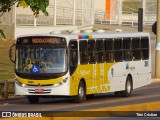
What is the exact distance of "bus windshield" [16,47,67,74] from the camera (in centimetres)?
3253

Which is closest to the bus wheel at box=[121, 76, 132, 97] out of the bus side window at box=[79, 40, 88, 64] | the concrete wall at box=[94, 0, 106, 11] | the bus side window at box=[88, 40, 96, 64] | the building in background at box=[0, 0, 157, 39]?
the bus side window at box=[88, 40, 96, 64]

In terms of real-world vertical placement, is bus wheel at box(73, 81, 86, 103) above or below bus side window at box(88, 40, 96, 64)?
below

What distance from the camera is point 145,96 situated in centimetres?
3728

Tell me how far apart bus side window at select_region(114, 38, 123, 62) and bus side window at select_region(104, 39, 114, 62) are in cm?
33

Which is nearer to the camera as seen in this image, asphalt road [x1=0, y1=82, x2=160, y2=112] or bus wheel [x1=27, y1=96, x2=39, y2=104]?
asphalt road [x1=0, y1=82, x2=160, y2=112]

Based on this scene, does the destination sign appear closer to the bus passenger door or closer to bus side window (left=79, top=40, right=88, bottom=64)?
the bus passenger door

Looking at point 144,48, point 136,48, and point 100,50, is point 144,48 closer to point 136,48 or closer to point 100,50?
point 136,48

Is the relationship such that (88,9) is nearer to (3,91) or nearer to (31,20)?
(31,20)

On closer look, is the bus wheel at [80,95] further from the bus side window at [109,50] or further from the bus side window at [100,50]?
the bus side window at [109,50]

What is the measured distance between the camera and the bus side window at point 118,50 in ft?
120

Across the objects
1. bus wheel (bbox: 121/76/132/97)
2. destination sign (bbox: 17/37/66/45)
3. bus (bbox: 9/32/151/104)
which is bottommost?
bus wheel (bbox: 121/76/132/97)

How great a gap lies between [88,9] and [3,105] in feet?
136

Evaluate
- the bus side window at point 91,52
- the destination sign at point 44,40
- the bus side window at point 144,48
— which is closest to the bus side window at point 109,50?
the bus side window at point 91,52

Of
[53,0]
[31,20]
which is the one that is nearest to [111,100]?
[31,20]
